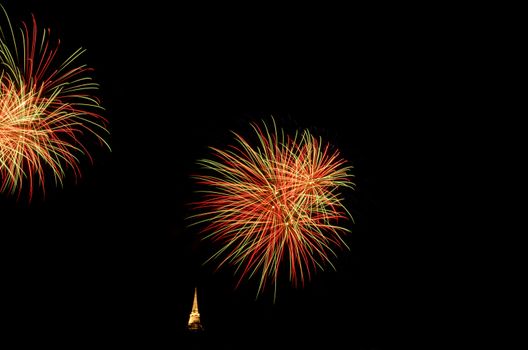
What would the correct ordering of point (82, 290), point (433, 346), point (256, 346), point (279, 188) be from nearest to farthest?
point (279, 188) < point (82, 290) < point (433, 346) < point (256, 346)

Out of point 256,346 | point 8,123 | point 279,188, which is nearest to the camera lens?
point 8,123

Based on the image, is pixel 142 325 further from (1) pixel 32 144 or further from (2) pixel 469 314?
(2) pixel 469 314

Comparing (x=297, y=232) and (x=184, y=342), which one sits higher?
(x=297, y=232)

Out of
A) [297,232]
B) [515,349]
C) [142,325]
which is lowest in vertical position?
[515,349]

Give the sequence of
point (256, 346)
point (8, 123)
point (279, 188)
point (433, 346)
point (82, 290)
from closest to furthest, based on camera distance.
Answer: point (8, 123)
point (279, 188)
point (82, 290)
point (433, 346)
point (256, 346)

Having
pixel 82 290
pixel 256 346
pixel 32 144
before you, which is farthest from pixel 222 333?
pixel 32 144

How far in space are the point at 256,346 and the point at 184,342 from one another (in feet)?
8.73

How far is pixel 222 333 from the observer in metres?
15.2

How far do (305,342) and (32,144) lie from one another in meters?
10.3

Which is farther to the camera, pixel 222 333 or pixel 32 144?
pixel 222 333

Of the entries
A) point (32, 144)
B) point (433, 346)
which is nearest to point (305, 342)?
point (433, 346)

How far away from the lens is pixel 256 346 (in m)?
14.7

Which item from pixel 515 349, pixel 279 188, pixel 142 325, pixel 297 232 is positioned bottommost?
pixel 515 349

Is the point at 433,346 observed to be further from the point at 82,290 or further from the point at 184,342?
the point at 82,290
